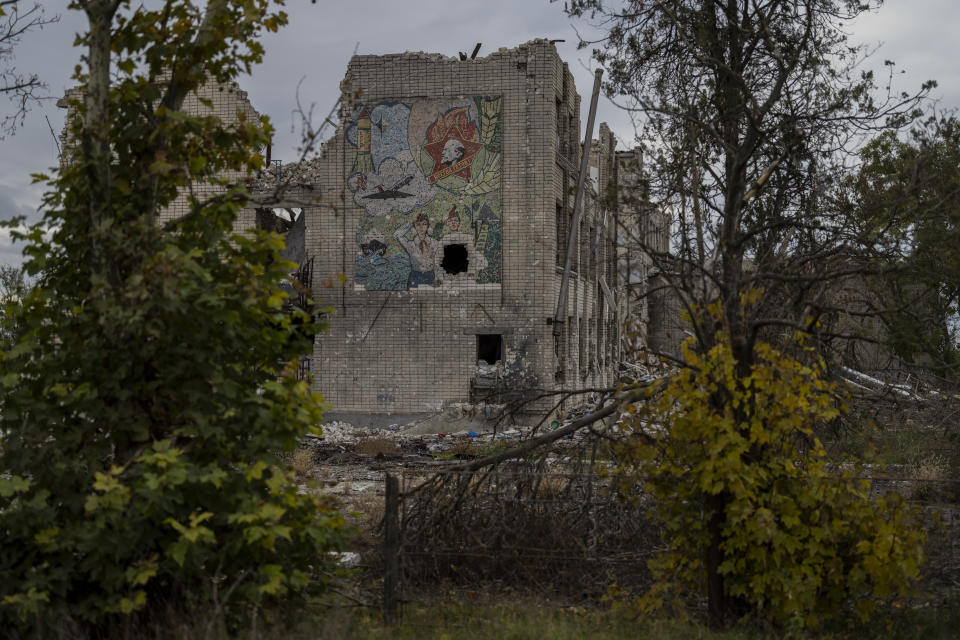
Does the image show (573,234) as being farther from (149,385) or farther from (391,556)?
(149,385)

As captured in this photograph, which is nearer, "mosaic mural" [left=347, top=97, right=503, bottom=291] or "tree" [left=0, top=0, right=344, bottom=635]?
"tree" [left=0, top=0, right=344, bottom=635]

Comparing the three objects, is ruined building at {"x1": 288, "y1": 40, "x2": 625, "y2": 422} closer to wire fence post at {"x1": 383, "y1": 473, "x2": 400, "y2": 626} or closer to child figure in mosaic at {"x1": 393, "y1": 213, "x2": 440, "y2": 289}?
child figure in mosaic at {"x1": 393, "y1": 213, "x2": 440, "y2": 289}

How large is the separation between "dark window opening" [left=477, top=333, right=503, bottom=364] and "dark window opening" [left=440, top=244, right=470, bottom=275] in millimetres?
1829

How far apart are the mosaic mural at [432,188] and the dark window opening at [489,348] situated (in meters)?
1.61

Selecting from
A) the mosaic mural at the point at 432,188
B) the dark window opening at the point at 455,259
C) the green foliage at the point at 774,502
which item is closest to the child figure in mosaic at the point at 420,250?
the mosaic mural at the point at 432,188

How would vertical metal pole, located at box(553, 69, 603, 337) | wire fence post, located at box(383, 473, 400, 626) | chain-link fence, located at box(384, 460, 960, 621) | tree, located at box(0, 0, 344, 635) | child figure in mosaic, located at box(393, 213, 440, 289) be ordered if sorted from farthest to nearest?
vertical metal pole, located at box(553, 69, 603, 337), child figure in mosaic, located at box(393, 213, 440, 289), chain-link fence, located at box(384, 460, 960, 621), wire fence post, located at box(383, 473, 400, 626), tree, located at box(0, 0, 344, 635)

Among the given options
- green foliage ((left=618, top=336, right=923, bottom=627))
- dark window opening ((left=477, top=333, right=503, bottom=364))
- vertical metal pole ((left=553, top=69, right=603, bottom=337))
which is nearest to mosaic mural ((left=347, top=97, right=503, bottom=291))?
dark window opening ((left=477, top=333, right=503, bottom=364))

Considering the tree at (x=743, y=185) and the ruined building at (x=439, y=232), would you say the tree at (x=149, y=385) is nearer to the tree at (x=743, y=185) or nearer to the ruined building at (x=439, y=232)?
the tree at (x=743, y=185)

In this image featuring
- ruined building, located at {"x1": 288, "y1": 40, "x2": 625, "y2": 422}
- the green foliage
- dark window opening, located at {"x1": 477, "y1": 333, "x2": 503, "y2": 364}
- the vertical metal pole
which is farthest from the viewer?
dark window opening, located at {"x1": 477, "y1": 333, "x2": 503, "y2": 364}

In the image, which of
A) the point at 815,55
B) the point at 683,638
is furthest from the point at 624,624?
the point at 815,55

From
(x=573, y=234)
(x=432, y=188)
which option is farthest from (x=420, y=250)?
(x=573, y=234)

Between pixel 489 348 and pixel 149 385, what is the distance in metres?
17.2

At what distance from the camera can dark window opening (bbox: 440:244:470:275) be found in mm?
22266

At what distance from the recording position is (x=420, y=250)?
2208cm
